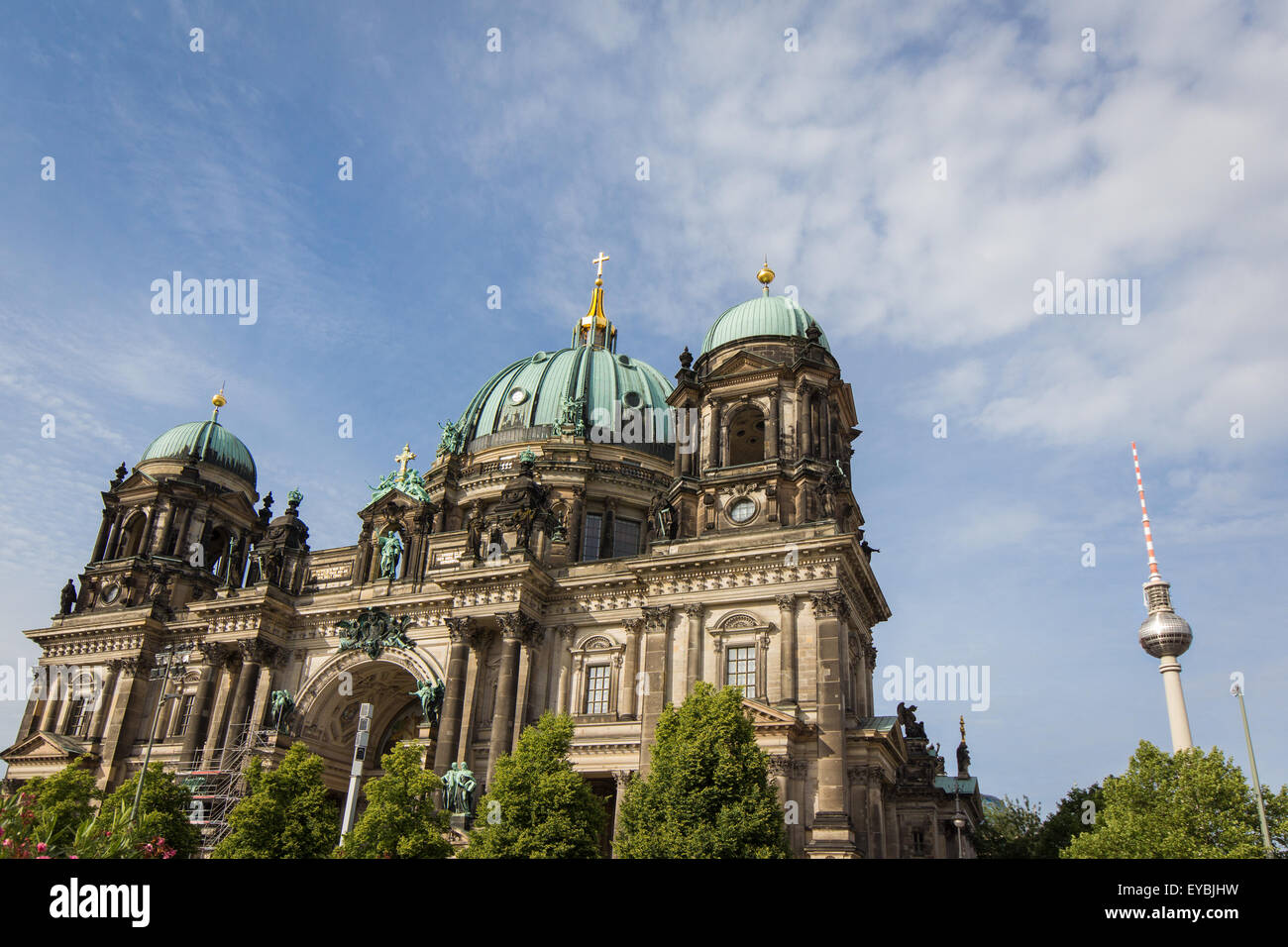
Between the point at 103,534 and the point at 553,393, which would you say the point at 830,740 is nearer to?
the point at 553,393

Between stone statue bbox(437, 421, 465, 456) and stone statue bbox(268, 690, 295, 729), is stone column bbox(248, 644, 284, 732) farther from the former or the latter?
stone statue bbox(437, 421, 465, 456)

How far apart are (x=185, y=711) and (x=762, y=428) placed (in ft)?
109

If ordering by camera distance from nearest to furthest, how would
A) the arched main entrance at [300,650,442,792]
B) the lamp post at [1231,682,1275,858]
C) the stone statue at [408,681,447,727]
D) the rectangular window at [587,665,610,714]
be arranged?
Result: the lamp post at [1231,682,1275,858] → the rectangular window at [587,665,610,714] → the stone statue at [408,681,447,727] → the arched main entrance at [300,650,442,792]

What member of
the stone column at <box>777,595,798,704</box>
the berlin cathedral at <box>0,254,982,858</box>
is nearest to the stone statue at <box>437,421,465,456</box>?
the berlin cathedral at <box>0,254,982,858</box>

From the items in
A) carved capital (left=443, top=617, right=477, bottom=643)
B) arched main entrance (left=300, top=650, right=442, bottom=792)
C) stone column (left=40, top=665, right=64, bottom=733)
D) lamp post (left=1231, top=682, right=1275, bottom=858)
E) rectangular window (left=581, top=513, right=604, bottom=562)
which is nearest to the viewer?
lamp post (left=1231, top=682, right=1275, bottom=858)

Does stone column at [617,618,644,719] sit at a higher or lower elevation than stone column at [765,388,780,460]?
lower

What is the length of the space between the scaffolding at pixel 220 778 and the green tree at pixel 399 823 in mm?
12169

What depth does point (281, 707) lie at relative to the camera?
46094 millimetres

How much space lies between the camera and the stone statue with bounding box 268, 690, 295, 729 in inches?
1811

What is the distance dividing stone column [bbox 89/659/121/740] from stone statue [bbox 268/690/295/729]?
11.6m

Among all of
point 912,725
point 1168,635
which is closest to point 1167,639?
point 1168,635

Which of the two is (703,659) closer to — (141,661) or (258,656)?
(258,656)
